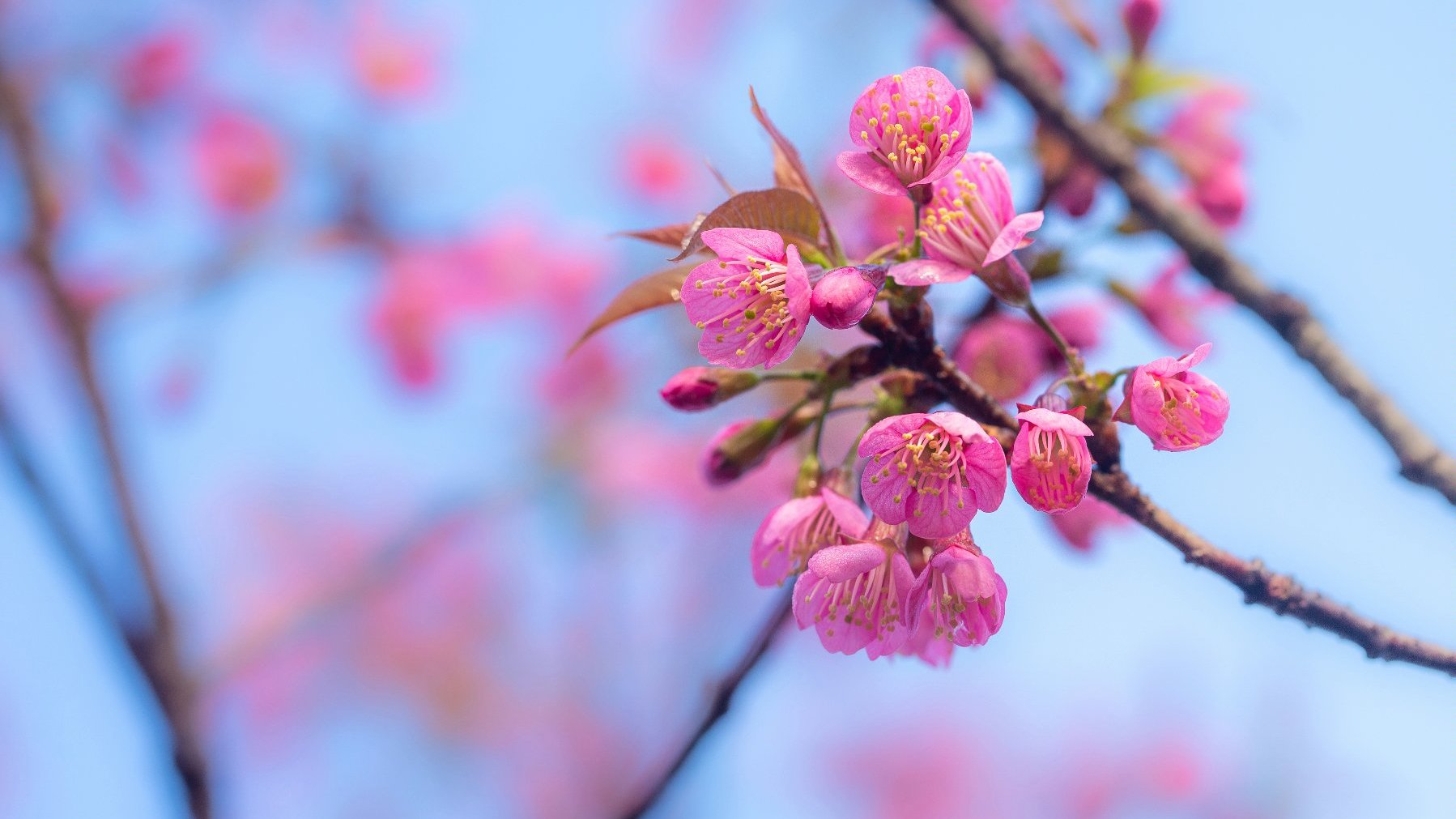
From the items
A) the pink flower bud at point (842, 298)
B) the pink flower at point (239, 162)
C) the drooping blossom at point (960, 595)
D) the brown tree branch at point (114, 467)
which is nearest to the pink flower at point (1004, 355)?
the drooping blossom at point (960, 595)

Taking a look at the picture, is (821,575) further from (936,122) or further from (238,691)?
(238,691)

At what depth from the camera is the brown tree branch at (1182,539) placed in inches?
33.4

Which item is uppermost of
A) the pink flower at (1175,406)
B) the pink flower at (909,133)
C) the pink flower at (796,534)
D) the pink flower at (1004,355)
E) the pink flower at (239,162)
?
the pink flower at (909,133)

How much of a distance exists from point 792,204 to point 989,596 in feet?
1.25

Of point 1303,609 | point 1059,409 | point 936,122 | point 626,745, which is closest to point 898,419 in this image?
point 1059,409

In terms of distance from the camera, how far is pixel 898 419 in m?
0.80

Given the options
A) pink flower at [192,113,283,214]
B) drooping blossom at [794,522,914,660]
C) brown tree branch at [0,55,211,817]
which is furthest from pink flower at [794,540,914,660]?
pink flower at [192,113,283,214]

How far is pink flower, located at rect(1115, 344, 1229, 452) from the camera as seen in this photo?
79 centimetres

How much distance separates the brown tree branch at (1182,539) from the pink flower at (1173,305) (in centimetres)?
62

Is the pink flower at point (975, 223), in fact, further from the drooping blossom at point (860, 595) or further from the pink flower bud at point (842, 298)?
the drooping blossom at point (860, 595)

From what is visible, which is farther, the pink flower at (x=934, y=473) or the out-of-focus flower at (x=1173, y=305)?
the out-of-focus flower at (x=1173, y=305)

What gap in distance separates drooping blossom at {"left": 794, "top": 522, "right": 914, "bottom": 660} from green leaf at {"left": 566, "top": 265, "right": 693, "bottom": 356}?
308mm

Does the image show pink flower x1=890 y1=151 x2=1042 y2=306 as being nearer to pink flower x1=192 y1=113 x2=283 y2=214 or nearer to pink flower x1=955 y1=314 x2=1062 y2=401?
pink flower x1=955 y1=314 x2=1062 y2=401

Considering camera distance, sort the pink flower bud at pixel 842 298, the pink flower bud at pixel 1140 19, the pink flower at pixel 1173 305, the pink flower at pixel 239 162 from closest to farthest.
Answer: the pink flower bud at pixel 842 298 → the pink flower at pixel 1173 305 → the pink flower bud at pixel 1140 19 → the pink flower at pixel 239 162
